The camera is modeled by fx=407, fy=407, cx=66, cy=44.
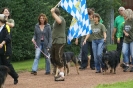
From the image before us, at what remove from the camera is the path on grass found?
457 inches

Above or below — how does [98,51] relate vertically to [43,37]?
below

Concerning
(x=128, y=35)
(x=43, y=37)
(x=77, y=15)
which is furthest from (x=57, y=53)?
(x=128, y=35)

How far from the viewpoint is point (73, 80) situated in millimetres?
12625

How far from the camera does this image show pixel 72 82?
40.0 ft

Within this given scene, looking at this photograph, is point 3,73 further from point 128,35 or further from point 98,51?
point 128,35

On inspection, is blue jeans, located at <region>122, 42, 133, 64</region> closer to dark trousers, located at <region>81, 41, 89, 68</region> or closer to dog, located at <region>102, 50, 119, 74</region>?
dog, located at <region>102, 50, 119, 74</region>

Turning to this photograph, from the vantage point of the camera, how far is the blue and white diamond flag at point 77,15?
12680 millimetres

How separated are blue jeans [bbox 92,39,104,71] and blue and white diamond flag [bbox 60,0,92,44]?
1294 mm

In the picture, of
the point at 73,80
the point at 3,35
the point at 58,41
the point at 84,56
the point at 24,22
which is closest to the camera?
the point at 3,35

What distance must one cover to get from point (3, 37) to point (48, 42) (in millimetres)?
3392

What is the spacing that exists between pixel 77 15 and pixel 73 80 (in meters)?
2.05

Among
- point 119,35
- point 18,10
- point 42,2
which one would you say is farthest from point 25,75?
point 42,2

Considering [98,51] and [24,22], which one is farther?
[24,22]

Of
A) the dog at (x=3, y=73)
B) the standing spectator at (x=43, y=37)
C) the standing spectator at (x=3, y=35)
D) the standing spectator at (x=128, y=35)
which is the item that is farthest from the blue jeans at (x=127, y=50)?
the dog at (x=3, y=73)
